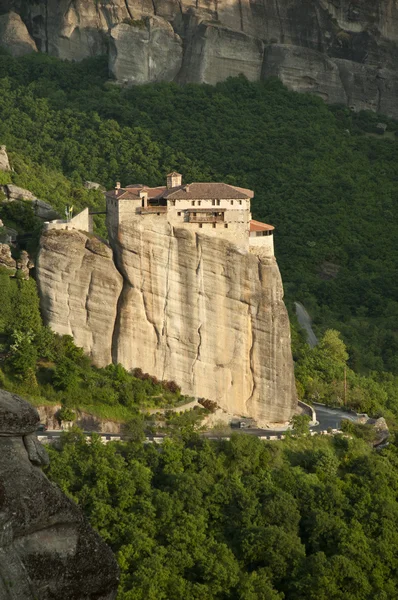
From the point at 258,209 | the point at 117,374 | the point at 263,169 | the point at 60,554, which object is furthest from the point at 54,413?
the point at 263,169

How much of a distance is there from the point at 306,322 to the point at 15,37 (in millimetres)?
41201

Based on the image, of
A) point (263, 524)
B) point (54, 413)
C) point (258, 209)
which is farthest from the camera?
point (258, 209)

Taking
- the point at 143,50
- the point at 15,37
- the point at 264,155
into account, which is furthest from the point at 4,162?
the point at 15,37

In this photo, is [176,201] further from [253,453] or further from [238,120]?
[238,120]

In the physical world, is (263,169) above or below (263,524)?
above

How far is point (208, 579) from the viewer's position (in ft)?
141

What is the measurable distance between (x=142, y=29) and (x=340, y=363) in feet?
144

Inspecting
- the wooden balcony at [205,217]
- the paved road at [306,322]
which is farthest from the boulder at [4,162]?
the wooden balcony at [205,217]

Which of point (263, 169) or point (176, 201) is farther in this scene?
point (263, 169)

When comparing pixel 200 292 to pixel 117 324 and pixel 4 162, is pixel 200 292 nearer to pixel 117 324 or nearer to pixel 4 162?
pixel 117 324

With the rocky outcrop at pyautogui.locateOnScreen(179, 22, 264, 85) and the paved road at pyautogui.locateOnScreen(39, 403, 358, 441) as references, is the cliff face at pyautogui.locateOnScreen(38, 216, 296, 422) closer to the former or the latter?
the paved road at pyautogui.locateOnScreen(39, 403, 358, 441)

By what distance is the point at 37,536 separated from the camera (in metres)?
19.1

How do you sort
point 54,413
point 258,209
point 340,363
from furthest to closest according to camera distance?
point 258,209 < point 340,363 < point 54,413

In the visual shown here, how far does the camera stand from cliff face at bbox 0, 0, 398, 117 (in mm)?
103625
